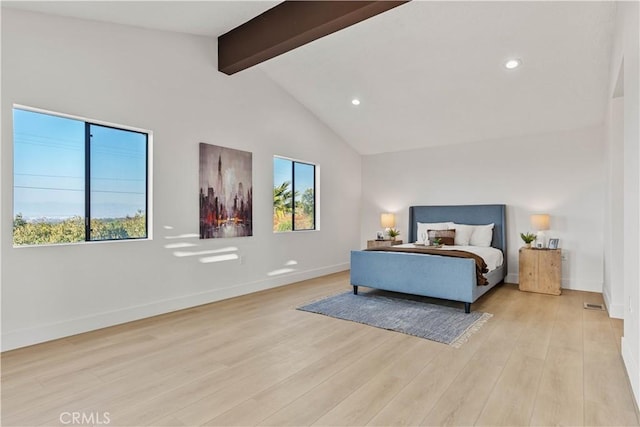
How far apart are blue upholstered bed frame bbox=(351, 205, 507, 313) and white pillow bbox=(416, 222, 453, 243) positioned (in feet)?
1.97

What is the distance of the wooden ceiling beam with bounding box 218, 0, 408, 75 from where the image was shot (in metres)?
3.22

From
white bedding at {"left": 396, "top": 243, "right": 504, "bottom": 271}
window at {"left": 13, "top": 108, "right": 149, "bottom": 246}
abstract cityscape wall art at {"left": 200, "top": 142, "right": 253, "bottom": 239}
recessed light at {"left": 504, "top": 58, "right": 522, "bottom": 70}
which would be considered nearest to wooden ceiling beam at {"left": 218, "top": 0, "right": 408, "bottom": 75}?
abstract cityscape wall art at {"left": 200, "top": 142, "right": 253, "bottom": 239}

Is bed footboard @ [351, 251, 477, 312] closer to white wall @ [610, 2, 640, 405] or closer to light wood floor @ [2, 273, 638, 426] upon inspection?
light wood floor @ [2, 273, 638, 426]

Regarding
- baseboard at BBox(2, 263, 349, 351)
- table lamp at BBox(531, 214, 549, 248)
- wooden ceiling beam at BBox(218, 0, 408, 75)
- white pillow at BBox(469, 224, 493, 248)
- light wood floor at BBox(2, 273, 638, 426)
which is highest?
wooden ceiling beam at BBox(218, 0, 408, 75)

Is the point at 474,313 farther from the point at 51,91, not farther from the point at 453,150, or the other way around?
the point at 51,91

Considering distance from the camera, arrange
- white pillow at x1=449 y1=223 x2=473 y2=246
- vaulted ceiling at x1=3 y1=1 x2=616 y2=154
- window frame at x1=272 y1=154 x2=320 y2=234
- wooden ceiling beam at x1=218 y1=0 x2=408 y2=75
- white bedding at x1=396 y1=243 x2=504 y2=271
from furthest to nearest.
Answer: window frame at x1=272 y1=154 x2=320 y2=234
white pillow at x1=449 y1=223 x2=473 y2=246
white bedding at x1=396 y1=243 x2=504 y2=271
vaulted ceiling at x1=3 y1=1 x2=616 y2=154
wooden ceiling beam at x1=218 y1=0 x2=408 y2=75

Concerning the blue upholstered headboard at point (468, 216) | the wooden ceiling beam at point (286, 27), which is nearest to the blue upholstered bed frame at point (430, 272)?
the blue upholstered headboard at point (468, 216)

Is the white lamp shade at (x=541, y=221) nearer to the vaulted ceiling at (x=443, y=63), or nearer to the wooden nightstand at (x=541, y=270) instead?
the wooden nightstand at (x=541, y=270)

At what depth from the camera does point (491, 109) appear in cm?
516

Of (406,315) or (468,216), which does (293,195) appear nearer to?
(406,315)

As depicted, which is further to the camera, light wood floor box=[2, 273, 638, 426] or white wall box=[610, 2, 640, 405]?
white wall box=[610, 2, 640, 405]

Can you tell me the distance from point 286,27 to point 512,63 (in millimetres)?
2637

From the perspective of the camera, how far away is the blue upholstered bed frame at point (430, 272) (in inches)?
157

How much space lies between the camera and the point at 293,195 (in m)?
6.02
